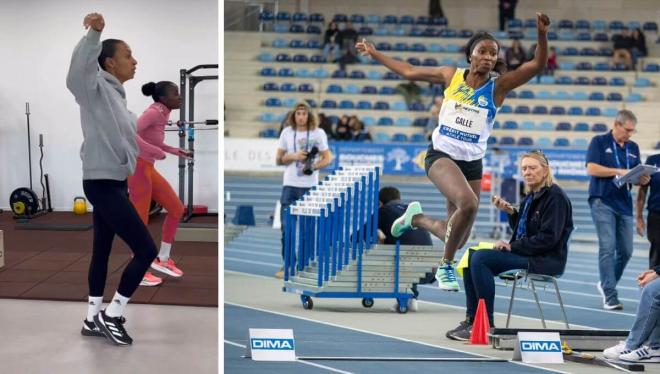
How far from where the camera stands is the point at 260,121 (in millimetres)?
19172

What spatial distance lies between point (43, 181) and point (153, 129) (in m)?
2.65

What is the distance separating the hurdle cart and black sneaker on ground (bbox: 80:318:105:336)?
1534 millimetres

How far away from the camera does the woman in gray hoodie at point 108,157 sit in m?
4.92

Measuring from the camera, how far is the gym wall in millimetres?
9289

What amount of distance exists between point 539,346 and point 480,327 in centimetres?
52

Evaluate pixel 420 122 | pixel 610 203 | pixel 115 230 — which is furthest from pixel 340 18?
pixel 115 230

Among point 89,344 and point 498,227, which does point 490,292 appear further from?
point 498,227

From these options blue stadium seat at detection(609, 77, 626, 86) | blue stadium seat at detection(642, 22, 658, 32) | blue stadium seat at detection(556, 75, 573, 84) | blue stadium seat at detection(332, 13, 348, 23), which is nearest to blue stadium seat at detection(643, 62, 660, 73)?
blue stadium seat at detection(609, 77, 626, 86)

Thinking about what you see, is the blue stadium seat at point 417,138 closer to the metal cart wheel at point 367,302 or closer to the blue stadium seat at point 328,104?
the blue stadium seat at point 328,104

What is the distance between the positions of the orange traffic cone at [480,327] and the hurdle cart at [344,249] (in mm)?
1101

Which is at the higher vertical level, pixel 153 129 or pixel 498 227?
pixel 153 129

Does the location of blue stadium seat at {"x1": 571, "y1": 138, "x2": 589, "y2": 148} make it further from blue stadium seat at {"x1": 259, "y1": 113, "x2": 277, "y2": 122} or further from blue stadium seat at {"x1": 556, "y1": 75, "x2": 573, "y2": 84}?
blue stadium seat at {"x1": 259, "y1": 113, "x2": 277, "y2": 122}

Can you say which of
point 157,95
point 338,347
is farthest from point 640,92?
point 338,347

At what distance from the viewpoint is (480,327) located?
5.76 m
